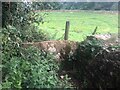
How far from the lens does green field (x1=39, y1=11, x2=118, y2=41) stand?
17.5 ft

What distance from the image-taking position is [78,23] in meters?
5.54

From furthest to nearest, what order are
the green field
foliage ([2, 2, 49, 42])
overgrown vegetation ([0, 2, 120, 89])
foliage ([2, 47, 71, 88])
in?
the green field → foliage ([2, 2, 49, 42]) → overgrown vegetation ([0, 2, 120, 89]) → foliage ([2, 47, 71, 88])

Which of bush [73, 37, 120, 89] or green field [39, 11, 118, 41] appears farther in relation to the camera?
green field [39, 11, 118, 41]

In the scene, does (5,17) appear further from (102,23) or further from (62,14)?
(102,23)

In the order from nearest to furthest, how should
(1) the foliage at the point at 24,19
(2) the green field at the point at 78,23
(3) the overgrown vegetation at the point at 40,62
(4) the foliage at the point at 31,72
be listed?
(4) the foliage at the point at 31,72 → (3) the overgrown vegetation at the point at 40,62 → (1) the foliage at the point at 24,19 → (2) the green field at the point at 78,23

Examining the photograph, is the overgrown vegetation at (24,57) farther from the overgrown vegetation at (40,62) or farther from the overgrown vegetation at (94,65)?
the overgrown vegetation at (94,65)

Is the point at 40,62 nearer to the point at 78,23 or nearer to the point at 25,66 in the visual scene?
the point at 25,66

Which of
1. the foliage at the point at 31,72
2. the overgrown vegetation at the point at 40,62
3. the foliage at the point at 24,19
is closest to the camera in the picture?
the foliage at the point at 31,72

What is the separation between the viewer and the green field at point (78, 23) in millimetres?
5328

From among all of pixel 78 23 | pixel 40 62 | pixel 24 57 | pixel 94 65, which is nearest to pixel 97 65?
pixel 94 65

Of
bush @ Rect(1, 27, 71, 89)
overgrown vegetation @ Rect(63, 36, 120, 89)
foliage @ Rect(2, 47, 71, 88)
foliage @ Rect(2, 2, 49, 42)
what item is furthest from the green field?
foliage @ Rect(2, 47, 71, 88)

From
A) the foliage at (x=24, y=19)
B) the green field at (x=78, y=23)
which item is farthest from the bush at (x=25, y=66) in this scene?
the green field at (x=78, y=23)

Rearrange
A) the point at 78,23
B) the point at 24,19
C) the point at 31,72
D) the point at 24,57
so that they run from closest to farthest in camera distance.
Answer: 1. the point at 31,72
2. the point at 24,57
3. the point at 24,19
4. the point at 78,23

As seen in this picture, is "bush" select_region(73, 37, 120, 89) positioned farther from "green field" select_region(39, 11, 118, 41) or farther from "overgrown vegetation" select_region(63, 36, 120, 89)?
"green field" select_region(39, 11, 118, 41)
